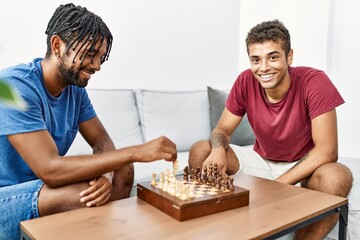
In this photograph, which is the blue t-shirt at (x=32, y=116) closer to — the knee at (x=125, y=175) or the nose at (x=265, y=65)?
the knee at (x=125, y=175)

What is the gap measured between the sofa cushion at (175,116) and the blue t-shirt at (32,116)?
2.93 ft

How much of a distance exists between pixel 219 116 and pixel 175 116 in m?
0.36

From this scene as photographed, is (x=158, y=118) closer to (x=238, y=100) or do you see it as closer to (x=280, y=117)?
(x=238, y=100)

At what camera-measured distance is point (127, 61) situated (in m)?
2.72

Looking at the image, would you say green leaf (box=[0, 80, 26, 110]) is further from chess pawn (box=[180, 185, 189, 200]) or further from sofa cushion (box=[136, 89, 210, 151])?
sofa cushion (box=[136, 89, 210, 151])

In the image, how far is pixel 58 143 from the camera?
1558 mm

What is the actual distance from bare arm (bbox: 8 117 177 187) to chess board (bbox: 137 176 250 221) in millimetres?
129

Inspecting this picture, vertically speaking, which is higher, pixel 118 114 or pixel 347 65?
pixel 347 65

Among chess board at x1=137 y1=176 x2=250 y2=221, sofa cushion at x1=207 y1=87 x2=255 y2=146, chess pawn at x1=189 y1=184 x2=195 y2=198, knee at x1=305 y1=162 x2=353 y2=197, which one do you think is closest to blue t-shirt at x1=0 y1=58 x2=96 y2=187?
chess board at x1=137 y1=176 x2=250 y2=221

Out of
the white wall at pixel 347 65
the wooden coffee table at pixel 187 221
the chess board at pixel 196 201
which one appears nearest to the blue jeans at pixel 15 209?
the wooden coffee table at pixel 187 221

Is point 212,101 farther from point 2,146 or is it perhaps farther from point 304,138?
point 2,146

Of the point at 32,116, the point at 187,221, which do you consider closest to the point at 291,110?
the point at 187,221

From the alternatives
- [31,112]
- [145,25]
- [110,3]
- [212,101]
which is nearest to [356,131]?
[212,101]

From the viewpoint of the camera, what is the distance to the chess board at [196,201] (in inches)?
44.4
